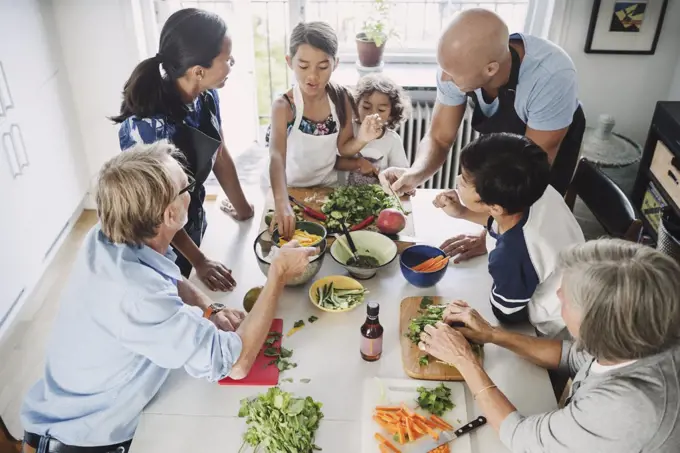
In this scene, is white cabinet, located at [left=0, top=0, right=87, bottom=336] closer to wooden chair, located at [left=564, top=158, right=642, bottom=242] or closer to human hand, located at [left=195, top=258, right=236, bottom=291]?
human hand, located at [left=195, top=258, right=236, bottom=291]

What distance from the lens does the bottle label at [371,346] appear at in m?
1.61

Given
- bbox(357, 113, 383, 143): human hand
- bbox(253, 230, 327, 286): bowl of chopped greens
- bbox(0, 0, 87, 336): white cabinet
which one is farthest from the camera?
bbox(0, 0, 87, 336): white cabinet

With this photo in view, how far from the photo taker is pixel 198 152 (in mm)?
2086

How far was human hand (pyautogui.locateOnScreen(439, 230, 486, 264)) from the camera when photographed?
207 centimetres

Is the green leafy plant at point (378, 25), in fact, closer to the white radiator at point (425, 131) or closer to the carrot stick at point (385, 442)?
the white radiator at point (425, 131)

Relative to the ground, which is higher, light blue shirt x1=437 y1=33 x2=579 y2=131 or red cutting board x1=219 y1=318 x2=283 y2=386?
light blue shirt x1=437 y1=33 x2=579 y2=131

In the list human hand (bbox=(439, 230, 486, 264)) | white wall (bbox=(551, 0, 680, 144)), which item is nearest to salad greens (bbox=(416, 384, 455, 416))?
human hand (bbox=(439, 230, 486, 264))

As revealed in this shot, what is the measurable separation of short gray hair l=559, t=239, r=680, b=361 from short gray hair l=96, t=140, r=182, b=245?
977 mm

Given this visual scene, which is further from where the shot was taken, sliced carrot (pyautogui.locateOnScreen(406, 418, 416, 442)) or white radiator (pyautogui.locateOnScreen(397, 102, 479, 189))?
white radiator (pyautogui.locateOnScreen(397, 102, 479, 189))

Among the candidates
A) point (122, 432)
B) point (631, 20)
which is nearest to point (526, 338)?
point (122, 432)

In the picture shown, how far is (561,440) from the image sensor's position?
1290mm

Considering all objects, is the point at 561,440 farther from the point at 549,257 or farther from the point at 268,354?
the point at 268,354

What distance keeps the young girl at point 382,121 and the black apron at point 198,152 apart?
2.01ft

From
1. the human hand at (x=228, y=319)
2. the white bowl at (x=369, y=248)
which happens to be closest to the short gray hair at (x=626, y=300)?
the white bowl at (x=369, y=248)
